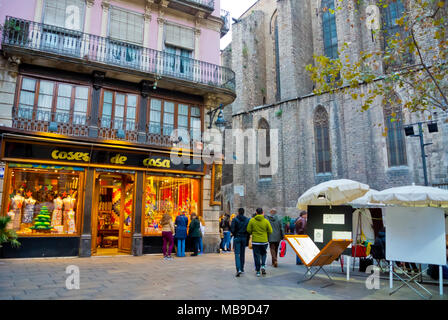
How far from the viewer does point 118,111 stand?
1207cm

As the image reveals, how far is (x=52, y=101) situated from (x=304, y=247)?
9413mm

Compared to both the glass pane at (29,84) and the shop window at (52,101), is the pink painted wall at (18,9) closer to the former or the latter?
the glass pane at (29,84)

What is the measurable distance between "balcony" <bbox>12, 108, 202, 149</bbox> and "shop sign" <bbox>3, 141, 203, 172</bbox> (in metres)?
0.47

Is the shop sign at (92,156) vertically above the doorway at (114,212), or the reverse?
the shop sign at (92,156)

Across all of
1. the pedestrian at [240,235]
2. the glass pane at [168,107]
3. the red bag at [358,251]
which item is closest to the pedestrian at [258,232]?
the pedestrian at [240,235]

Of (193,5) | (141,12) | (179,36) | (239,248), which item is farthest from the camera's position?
(179,36)

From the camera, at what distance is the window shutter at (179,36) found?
13559mm

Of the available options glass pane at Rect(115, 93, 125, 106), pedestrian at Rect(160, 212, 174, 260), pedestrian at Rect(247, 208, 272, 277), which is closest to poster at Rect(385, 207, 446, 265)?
pedestrian at Rect(247, 208, 272, 277)

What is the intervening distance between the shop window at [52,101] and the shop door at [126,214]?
9.34 ft

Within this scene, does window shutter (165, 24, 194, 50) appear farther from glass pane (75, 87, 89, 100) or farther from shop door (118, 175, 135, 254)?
A: shop door (118, 175, 135, 254)

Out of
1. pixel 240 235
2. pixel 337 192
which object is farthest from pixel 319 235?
pixel 240 235

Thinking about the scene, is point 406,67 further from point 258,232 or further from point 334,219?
point 258,232

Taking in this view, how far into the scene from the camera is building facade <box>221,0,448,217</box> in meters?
21.7
